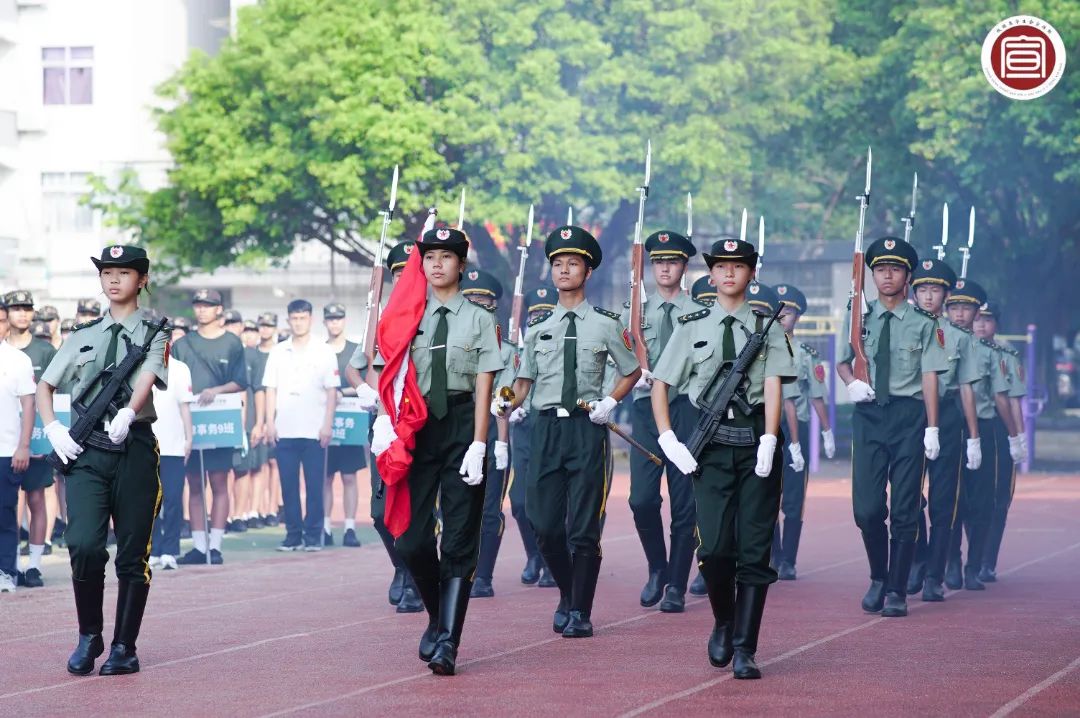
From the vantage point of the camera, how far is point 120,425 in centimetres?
888

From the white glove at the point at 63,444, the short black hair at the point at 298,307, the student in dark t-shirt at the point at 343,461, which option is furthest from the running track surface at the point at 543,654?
the short black hair at the point at 298,307

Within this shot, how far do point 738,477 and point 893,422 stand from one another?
2.64 meters

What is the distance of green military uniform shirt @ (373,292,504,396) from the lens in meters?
9.05

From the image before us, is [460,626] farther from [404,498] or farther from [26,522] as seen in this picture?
[26,522]

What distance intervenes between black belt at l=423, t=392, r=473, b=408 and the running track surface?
126cm

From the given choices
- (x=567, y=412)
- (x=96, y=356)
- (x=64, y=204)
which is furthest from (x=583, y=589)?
(x=64, y=204)

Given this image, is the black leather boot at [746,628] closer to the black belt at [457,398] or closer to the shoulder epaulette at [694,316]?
the shoulder epaulette at [694,316]

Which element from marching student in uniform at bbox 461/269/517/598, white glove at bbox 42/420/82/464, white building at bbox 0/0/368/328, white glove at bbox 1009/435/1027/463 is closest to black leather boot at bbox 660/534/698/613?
marching student in uniform at bbox 461/269/517/598

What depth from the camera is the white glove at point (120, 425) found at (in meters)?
8.88

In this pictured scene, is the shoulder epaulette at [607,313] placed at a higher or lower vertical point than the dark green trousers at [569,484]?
higher

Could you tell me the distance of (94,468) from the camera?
902 cm

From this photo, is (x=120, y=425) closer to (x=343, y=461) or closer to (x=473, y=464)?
(x=473, y=464)

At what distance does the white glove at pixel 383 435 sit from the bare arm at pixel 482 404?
39 centimetres

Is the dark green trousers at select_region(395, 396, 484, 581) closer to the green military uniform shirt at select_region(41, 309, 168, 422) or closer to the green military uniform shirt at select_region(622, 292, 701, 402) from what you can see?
the green military uniform shirt at select_region(41, 309, 168, 422)
